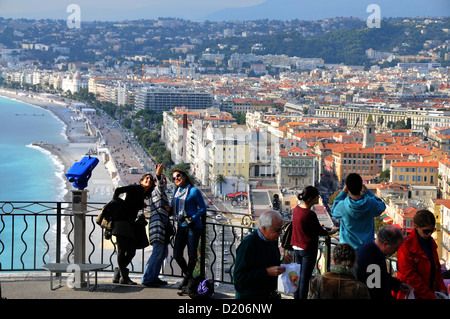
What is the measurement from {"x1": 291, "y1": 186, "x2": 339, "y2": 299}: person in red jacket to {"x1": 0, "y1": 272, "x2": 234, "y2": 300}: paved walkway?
0.32 m

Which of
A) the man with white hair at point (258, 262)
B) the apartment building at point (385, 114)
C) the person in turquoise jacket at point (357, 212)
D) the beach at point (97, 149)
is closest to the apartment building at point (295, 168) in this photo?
the beach at point (97, 149)

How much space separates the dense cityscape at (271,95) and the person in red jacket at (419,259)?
50 centimetres

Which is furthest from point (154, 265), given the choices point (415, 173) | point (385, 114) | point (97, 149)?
point (385, 114)

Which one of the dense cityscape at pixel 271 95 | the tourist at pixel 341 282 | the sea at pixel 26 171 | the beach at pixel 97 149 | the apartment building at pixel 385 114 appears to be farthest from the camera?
the apartment building at pixel 385 114

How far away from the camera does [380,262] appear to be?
1.99 metres

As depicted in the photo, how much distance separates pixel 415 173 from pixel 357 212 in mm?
18505

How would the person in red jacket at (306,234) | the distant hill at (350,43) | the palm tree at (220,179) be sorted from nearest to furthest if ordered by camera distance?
the person in red jacket at (306,234)
the palm tree at (220,179)
the distant hill at (350,43)

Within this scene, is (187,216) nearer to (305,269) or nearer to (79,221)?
(79,221)

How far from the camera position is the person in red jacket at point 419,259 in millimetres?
2031

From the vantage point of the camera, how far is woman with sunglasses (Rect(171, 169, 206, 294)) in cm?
253

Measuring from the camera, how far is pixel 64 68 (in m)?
71.0

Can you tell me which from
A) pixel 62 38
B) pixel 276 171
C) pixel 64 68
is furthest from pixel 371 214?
pixel 62 38

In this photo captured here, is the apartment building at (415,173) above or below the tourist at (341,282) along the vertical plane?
below

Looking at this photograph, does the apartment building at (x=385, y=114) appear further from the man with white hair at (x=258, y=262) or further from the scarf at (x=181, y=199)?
the man with white hair at (x=258, y=262)
